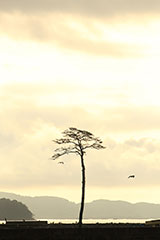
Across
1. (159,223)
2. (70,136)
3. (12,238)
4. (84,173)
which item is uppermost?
(70,136)

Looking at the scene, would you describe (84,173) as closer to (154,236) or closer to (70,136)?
(70,136)

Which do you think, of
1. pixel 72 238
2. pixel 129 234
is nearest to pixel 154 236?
pixel 129 234

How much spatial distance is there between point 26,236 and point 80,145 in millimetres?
34035

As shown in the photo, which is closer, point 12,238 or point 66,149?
point 12,238

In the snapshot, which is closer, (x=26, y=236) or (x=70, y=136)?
(x=26, y=236)

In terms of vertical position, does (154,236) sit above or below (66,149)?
below

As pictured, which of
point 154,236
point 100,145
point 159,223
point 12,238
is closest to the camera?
point 12,238

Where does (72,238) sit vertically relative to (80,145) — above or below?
below

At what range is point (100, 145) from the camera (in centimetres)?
8119

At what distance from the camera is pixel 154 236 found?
49.0 m

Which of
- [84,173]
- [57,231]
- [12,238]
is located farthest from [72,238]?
[84,173]

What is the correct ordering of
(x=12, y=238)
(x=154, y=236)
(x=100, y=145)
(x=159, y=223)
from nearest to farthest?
(x=12, y=238) → (x=154, y=236) → (x=159, y=223) → (x=100, y=145)

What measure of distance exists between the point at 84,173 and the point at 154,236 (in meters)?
29.0

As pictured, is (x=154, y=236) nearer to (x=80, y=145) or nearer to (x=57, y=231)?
(x=57, y=231)
